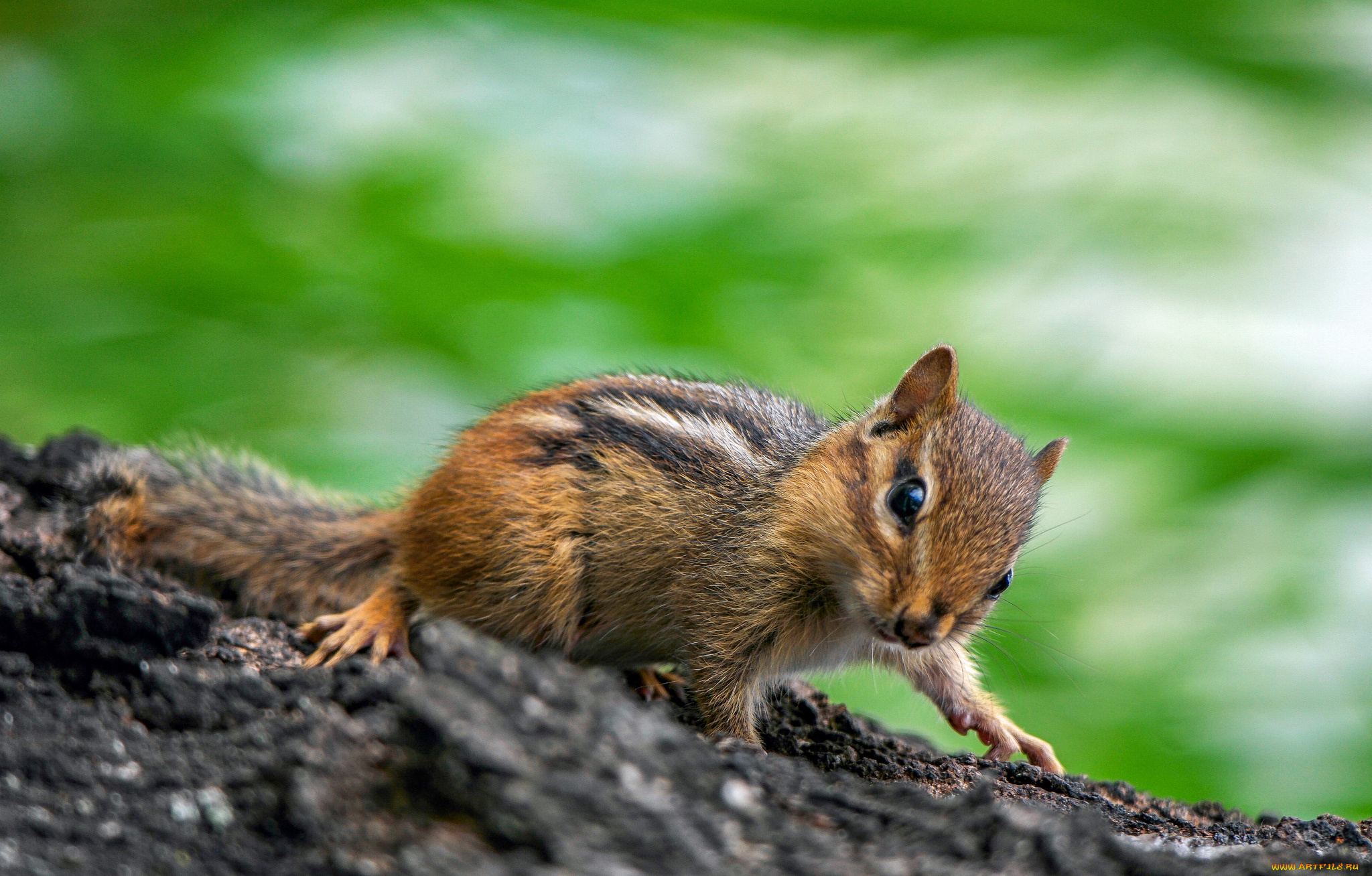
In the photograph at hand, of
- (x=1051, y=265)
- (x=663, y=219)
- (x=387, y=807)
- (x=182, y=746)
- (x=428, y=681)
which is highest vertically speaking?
(x=1051, y=265)

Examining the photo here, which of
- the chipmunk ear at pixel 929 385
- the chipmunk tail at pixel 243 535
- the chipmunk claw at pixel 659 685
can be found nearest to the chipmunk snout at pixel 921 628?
the chipmunk ear at pixel 929 385

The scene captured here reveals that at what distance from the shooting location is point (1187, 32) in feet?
13.9

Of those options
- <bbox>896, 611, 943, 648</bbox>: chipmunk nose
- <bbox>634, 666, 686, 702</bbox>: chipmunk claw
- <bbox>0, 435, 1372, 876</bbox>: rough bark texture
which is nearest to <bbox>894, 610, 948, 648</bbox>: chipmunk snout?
<bbox>896, 611, 943, 648</bbox>: chipmunk nose

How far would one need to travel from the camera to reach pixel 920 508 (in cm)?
246

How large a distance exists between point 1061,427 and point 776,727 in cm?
204

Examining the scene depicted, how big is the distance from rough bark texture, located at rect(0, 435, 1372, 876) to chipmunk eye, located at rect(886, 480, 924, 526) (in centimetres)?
67

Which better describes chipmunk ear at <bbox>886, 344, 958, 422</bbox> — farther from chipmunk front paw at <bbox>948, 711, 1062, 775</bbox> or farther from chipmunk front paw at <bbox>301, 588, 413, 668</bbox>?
chipmunk front paw at <bbox>301, 588, 413, 668</bbox>

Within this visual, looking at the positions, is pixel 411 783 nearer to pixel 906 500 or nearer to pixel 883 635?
pixel 883 635

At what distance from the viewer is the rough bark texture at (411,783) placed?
1.36 m

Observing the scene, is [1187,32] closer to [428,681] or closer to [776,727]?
[776,727]

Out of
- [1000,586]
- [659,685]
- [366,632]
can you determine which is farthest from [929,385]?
[366,632]

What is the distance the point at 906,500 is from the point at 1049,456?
573 millimetres

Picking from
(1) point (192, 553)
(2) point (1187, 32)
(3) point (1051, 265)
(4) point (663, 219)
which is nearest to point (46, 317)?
(1) point (192, 553)

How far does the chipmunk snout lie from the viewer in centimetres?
232
